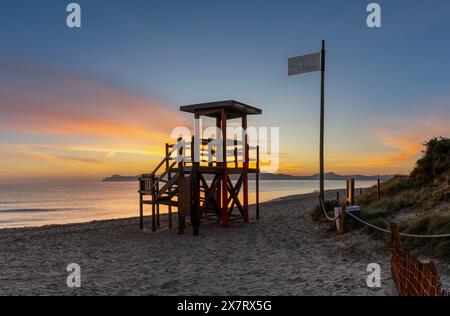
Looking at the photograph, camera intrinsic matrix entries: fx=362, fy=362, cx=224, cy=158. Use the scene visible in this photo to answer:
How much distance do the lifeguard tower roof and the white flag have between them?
2.61 meters

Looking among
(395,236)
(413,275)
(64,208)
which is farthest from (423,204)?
(64,208)

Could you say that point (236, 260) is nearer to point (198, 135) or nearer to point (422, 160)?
point (198, 135)

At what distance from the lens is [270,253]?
9.88 metres

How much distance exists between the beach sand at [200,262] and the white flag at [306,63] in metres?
6.05

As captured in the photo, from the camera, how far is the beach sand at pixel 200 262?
6.78 meters

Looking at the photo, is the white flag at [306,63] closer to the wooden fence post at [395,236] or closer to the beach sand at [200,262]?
the beach sand at [200,262]

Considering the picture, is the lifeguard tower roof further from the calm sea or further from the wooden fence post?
the calm sea

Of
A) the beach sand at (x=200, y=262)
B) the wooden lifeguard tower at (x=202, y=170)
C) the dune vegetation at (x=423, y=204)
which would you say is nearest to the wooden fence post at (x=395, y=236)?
the beach sand at (x=200, y=262)

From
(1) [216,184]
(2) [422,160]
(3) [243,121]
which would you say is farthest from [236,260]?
(2) [422,160]

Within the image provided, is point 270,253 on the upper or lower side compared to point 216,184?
lower

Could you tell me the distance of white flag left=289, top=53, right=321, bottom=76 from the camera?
46.0 feet

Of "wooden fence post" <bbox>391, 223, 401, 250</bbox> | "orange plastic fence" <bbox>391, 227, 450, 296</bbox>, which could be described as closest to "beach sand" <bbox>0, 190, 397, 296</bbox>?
"orange plastic fence" <bbox>391, 227, 450, 296</bbox>
